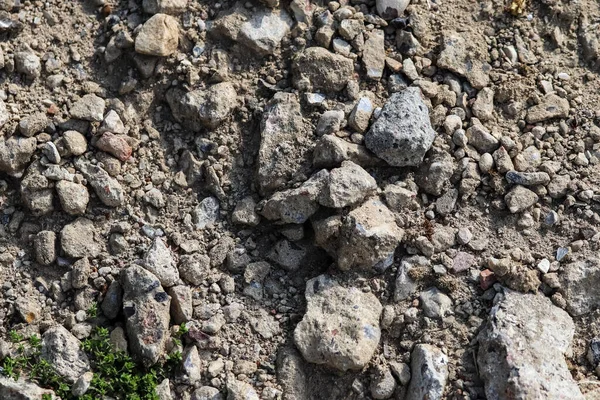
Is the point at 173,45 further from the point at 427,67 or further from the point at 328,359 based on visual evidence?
the point at 328,359

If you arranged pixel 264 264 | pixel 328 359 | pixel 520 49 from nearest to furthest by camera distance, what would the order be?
pixel 328 359
pixel 264 264
pixel 520 49

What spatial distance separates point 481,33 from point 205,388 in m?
2.91

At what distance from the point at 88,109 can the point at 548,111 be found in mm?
2934

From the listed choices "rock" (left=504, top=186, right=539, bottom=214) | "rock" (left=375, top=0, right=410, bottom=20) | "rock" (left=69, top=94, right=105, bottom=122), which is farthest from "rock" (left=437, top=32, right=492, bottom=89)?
"rock" (left=69, top=94, right=105, bottom=122)

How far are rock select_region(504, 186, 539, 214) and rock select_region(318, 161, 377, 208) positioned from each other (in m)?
→ 0.86

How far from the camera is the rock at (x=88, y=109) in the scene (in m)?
5.04

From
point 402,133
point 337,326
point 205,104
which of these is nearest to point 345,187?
point 402,133

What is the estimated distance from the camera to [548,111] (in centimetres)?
513

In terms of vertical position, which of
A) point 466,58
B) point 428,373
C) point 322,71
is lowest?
point 428,373

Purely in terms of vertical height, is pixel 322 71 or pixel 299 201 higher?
pixel 322 71

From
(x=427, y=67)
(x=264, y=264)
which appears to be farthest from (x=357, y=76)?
(x=264, y=264)

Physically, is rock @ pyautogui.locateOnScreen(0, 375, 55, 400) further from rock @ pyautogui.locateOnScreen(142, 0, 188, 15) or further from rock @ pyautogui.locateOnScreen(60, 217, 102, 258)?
rock @ pyautogui.locateOnScreen(142, 0, 188, 15)

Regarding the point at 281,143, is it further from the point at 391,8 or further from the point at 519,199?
the point at 519,199

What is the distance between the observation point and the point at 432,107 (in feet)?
16.6
